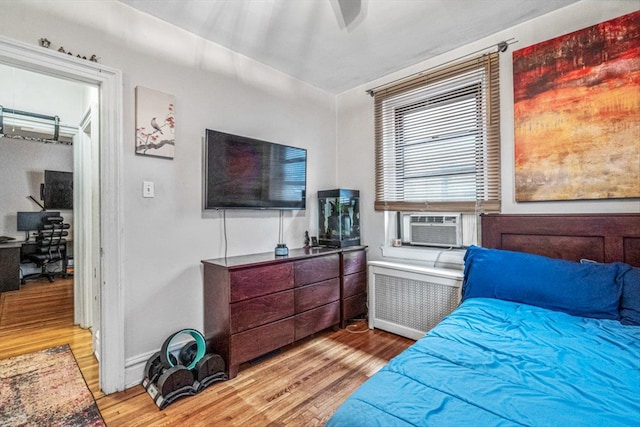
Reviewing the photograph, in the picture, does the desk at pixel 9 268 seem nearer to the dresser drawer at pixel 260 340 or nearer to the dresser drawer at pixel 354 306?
the dresser drawer at pixel 260 340

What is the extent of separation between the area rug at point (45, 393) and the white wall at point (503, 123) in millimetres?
2616

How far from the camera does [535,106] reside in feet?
7.41

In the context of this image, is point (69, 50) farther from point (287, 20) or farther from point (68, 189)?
point (68, 189)

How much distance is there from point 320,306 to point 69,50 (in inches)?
102

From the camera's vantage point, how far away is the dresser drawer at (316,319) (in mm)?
2572

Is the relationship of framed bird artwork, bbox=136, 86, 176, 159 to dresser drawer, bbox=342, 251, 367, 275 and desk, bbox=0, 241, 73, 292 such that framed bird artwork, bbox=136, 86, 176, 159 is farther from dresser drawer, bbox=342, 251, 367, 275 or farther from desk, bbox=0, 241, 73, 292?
desk, bbox=0, 241, 73, 292

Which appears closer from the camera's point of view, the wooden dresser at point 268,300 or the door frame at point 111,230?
the door frame at point 111,230

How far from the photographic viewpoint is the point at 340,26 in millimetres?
2352

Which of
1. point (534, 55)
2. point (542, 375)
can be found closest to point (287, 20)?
point (534, 55)

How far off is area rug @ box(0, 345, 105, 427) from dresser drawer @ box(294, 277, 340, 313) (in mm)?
1440

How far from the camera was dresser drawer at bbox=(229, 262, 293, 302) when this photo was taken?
84.5 inches

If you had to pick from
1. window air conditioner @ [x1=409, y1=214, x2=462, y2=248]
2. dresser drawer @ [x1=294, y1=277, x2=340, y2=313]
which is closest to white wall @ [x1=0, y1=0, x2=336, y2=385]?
dresser drawer @ [x1=294, y1=277, x2=340, y2=313]

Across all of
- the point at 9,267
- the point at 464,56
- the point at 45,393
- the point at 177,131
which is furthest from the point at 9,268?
the point at 464,56

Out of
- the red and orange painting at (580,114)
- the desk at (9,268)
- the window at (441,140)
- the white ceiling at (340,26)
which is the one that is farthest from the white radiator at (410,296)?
the desk at (9,268)
